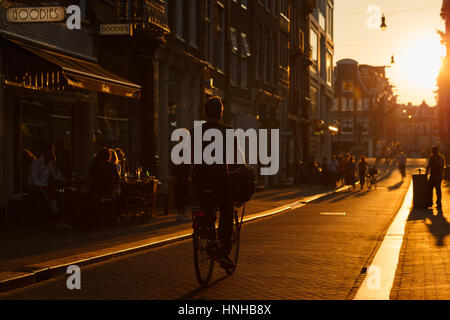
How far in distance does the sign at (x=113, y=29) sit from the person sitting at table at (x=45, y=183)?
4.70 meters

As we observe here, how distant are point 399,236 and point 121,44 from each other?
9.03 m

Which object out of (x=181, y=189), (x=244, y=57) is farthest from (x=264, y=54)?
(x=181, y=189)

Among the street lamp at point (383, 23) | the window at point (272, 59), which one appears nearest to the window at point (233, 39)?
the window at point (272, 59)

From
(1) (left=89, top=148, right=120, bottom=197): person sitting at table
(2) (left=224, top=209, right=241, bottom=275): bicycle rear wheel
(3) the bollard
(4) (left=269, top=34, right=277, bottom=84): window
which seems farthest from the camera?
(4) (left=269, top=34, right=277, bottom=84): window

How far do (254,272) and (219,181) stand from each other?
5.03ft

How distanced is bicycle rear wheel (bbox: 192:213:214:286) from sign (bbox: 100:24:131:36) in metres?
11.0

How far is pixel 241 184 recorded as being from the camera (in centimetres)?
870

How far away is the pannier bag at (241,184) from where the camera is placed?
869cm

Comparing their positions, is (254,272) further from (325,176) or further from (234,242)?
(325,176)

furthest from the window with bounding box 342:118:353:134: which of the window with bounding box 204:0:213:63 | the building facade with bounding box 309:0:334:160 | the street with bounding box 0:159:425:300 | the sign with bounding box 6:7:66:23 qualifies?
the sign with bounding box 6:7:66:23

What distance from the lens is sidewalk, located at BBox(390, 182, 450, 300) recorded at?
802 centimetres

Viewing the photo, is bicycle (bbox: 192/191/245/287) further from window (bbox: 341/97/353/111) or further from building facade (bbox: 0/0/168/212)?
window (bbox: 341/97/353/111)

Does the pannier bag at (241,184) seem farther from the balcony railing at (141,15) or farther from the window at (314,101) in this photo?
the window at (314,101)
